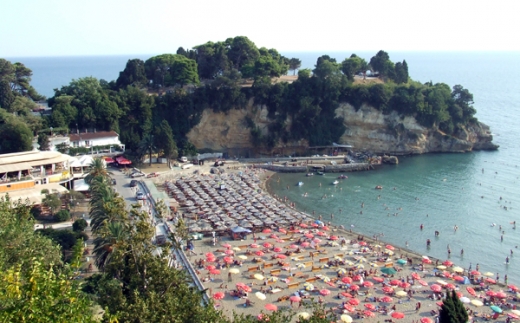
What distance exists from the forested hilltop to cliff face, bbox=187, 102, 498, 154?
45 cm

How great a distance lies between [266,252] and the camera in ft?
101

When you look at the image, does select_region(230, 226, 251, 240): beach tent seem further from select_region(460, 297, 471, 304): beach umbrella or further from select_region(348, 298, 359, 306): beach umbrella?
select_region(460, 297, 471, 304): beach umbrella

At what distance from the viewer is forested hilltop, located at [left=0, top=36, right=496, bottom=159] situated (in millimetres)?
53344

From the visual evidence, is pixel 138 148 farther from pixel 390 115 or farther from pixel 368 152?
pixel 390 115

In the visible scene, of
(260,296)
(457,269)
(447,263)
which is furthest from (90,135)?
(457,269)

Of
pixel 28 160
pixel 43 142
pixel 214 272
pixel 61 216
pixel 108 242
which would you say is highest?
pixel 43 142

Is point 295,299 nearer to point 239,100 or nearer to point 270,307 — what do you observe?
point 270,307

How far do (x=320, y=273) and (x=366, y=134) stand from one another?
36911 mm

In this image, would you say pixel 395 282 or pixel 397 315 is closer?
pixel 397 315

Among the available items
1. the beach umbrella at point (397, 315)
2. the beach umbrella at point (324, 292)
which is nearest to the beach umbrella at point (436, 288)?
the beach umbrella at point (397, 315)

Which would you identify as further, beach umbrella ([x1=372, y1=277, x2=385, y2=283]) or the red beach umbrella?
beach umbrella ([x1=372, y1=277, x2=385, y2=283])

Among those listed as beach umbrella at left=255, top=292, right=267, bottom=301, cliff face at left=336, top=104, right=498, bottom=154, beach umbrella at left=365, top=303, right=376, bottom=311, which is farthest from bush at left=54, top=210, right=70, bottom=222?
cliff face at left=336, top=104, right=498, bottom=154

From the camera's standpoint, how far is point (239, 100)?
2319 inches

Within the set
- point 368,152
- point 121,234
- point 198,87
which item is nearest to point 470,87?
point 368,152
